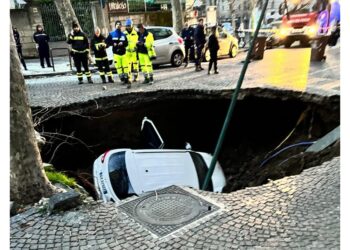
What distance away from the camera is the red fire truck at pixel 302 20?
12.5 meters

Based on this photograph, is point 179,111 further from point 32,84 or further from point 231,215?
point 231,215

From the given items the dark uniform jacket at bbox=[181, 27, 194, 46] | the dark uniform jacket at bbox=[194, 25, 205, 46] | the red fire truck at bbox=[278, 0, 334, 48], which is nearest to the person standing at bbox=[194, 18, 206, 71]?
the dark uniform jacket at bbox=[194, 25, 205, 46]

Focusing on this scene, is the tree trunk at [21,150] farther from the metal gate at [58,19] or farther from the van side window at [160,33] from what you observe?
the metal gate at [58,19]

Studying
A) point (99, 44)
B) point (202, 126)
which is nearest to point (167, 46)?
point (99, 44)

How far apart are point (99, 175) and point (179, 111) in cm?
447

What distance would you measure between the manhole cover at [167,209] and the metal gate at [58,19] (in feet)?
56.8

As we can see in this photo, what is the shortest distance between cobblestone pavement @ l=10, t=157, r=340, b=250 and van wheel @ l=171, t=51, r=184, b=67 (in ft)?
33.2

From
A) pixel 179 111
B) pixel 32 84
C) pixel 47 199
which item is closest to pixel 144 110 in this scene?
pixel 179 111

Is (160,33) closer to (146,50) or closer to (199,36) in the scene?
(199,36)

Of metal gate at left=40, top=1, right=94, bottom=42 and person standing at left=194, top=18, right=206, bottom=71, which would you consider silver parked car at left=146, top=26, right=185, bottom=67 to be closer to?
person standing at left=194, top=18, right=206, bottom=71

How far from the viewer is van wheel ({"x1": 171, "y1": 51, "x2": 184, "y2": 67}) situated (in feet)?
43.4

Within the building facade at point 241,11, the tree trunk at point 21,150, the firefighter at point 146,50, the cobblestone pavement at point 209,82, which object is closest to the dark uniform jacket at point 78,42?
the cobblestone pavement at point 209,82

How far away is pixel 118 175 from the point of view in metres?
5.34

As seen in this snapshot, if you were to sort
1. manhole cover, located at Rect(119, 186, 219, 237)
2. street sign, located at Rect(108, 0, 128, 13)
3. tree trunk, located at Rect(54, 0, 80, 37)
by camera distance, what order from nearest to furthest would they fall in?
→ manhole cover, located at Rect(119, 186, 219, 237), tree trunk, located at Rect(54, 0, 80, 37), street sign, located at Rect(108, 0, 128, 13)
